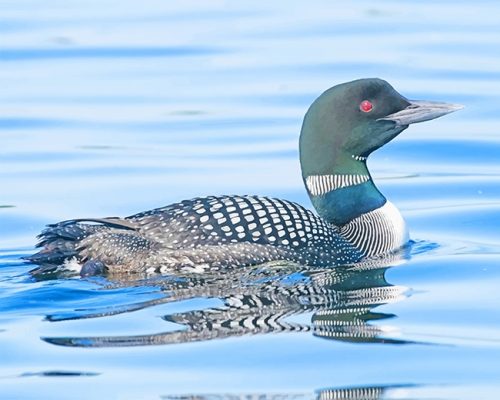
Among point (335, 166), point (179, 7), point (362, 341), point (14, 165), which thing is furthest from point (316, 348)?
point (179, 7)

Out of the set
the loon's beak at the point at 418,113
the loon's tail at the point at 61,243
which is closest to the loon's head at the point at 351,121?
the loon's beak at the point at 418,113

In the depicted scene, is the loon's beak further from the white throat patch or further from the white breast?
the white breast

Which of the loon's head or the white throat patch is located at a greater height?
the loon's head

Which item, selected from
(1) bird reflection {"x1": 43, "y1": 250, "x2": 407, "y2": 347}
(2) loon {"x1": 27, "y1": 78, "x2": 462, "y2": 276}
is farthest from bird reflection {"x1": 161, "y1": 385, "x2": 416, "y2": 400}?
(2) loon {"x1": 27, "y1": 78, "x2": 462, "y2": 276}

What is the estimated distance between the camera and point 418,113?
27.8ft

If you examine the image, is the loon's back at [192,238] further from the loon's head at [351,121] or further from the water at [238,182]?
the loon's head at [351,121]

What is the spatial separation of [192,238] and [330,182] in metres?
1.10

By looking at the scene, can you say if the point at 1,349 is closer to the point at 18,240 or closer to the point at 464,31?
the point at 18,240

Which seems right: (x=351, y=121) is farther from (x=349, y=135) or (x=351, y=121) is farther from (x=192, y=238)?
(x=192, y=238)

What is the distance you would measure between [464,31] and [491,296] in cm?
910

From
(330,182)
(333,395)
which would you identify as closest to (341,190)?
(330,182)

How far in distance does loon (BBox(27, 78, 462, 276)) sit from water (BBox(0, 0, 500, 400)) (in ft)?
0.39

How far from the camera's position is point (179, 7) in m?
18.5

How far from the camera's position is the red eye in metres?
8.33
